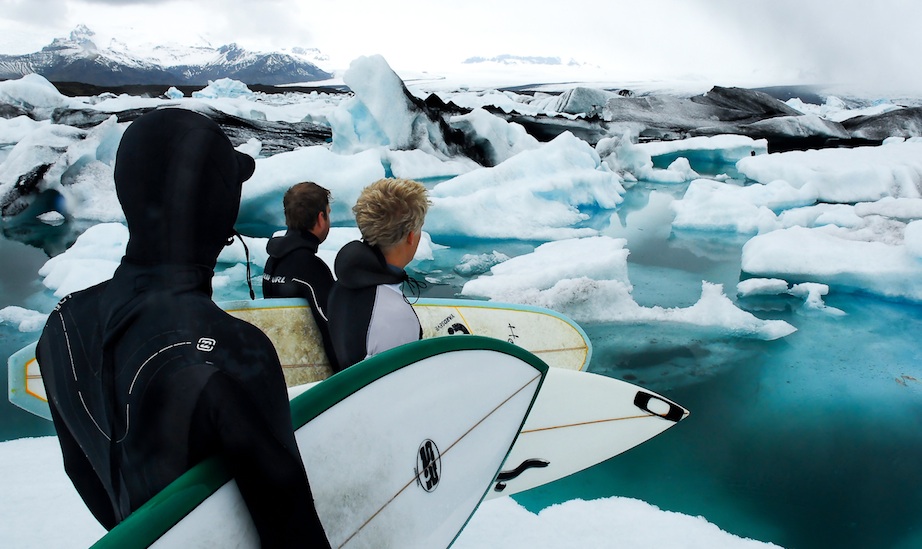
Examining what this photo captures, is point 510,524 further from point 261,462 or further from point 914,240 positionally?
point 914,240

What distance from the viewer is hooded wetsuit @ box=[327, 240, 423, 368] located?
167cm

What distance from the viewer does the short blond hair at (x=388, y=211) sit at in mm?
1688

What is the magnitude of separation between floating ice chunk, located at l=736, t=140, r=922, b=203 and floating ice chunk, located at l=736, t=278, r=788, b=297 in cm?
560

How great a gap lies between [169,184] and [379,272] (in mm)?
911

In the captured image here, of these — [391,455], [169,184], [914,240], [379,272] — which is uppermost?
[169,184]

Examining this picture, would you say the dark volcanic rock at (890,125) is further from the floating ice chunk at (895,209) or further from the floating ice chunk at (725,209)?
the floating ice chunk at (725,209)

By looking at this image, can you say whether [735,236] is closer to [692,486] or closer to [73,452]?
[692,486]

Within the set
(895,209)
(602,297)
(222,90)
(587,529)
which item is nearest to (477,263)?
(602,297)

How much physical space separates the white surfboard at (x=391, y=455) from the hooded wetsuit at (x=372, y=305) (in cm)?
16

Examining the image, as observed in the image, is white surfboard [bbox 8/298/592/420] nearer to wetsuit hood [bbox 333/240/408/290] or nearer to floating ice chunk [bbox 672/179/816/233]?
wetsuit hood [bbox 333/240/408/290]

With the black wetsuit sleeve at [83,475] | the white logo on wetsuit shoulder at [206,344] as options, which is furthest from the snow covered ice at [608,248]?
the white logo on wetsuit shoulder at [206,344]

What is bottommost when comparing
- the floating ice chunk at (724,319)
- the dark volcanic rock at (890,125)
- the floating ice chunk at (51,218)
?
the floating ice chunk at (51,218)

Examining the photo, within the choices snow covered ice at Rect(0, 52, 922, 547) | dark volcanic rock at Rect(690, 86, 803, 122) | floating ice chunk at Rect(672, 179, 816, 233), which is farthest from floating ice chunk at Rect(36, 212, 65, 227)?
dark volcanic rock at Rect(690, 86, 803, 122)

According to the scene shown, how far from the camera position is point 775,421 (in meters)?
3.59
